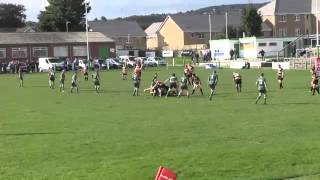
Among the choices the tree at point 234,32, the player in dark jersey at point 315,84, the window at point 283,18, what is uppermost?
the window at point 283,18

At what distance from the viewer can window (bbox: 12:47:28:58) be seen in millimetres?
96875

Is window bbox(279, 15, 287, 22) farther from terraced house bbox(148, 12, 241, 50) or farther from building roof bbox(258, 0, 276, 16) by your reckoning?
terraced house bbox(148, 12, 241, 50)

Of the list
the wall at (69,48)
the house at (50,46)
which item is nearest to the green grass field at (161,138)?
the wall at (69,48)

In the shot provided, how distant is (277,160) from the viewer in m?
14.1

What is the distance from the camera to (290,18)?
435ft

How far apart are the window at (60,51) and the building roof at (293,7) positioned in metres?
50.6

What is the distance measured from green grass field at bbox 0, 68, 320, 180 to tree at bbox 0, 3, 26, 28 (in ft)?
405

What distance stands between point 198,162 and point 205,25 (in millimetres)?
129805

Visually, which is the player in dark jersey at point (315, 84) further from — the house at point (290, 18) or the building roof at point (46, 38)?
the house at point (290, 18)

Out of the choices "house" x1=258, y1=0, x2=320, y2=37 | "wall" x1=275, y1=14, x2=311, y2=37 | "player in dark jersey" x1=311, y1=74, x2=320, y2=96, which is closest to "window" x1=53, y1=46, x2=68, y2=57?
"house" x1=258, y1=0, x2=320, y2=37

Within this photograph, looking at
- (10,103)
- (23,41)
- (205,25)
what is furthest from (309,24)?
(10,103)

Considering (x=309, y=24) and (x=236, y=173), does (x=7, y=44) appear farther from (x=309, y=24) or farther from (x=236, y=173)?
(x=236, y=173)

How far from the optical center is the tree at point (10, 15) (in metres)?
155

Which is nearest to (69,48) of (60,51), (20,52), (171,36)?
(60,51)
